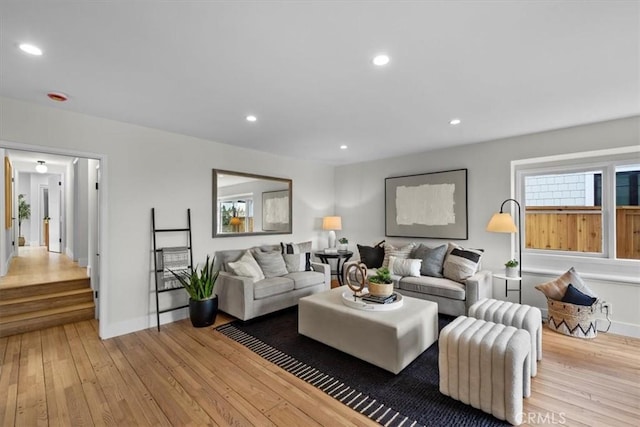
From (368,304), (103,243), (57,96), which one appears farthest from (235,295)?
(57,96)

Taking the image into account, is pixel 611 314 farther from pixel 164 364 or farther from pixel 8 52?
pixel 8 52

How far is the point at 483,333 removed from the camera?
208cm

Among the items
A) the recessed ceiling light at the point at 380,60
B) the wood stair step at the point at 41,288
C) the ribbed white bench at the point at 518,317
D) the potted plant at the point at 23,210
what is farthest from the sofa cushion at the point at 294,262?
the potted plant at the point at 23,210

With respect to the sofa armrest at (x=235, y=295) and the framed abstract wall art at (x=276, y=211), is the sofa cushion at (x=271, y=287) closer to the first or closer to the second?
the sofa armrest at (x=235, y=295)

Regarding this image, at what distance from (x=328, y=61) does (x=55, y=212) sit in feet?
30.0

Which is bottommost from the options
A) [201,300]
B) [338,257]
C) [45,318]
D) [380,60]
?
[45,318]

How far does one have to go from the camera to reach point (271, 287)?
379 centimetres

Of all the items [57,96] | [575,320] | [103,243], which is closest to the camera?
[57,96]

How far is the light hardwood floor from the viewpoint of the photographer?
195 cm

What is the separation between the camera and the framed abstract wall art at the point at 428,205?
14.7 ft

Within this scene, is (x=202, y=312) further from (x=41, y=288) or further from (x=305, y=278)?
(x=41, y=288)

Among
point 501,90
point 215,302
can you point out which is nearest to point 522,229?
point 501,90

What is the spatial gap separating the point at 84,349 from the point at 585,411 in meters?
4.38
